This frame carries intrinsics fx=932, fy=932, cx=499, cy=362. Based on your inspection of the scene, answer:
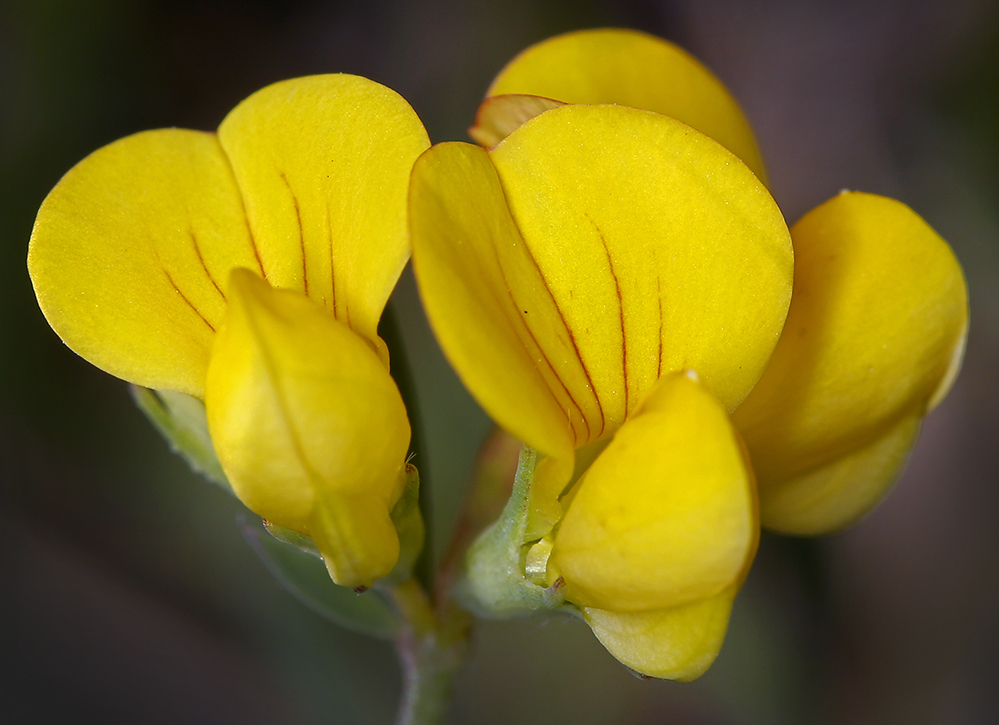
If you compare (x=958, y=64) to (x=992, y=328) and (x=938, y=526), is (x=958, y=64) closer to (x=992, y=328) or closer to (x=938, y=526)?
(x=992, y=328)

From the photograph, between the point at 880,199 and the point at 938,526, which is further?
the point at 938,526

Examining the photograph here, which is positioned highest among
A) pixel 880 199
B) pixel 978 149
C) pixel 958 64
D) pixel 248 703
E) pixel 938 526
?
pixel 880 199

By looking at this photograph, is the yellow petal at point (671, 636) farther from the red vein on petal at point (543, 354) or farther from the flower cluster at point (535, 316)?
the red vein on petal at point (543, 354)

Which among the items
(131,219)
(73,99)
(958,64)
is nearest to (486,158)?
(131,219)

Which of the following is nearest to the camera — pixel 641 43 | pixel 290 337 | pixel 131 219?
pixel 290 337

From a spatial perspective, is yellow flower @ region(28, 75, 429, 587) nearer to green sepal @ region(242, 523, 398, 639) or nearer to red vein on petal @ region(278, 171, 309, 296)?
red vein on petal @ region(278, 171, 309, 296)

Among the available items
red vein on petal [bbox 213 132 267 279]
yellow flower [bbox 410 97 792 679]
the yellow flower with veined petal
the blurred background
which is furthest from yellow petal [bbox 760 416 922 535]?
the blurred background

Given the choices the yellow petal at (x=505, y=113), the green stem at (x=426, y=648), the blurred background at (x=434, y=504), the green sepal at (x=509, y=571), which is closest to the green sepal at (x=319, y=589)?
the green stem at (x=426, y=648)
